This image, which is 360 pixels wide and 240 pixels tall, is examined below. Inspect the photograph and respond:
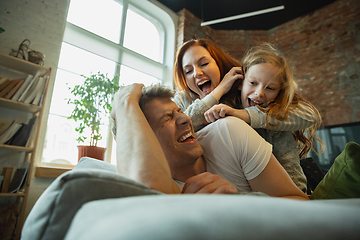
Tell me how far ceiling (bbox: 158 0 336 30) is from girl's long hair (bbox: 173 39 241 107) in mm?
3426

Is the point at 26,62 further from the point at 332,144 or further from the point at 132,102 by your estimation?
the point at 332,144

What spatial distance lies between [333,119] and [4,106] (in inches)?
208

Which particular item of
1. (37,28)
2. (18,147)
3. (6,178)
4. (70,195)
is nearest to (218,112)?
(70,195)

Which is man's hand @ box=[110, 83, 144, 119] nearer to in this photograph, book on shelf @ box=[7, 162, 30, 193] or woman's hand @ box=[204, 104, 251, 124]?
woman's hand @ box=[204, 104, 251, 124]

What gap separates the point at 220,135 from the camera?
108cm

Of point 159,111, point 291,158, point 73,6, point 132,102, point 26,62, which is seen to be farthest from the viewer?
point 73,6

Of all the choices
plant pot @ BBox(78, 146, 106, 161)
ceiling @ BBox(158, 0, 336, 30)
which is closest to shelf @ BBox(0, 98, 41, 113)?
plant pot @ BBox(78, 146, 106, 161)

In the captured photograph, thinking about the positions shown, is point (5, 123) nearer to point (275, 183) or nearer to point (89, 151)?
point (89, 151)

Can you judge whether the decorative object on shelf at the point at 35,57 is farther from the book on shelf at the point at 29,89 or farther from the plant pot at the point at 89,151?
the plant pot at the point at 89,151

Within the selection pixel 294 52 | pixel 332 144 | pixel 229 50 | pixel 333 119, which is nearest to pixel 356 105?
pixel 333 119

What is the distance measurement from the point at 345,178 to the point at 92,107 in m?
2.97

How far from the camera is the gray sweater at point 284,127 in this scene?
126 centimetres

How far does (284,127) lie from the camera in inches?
49.9

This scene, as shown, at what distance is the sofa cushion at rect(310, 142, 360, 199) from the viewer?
811 millimetres
